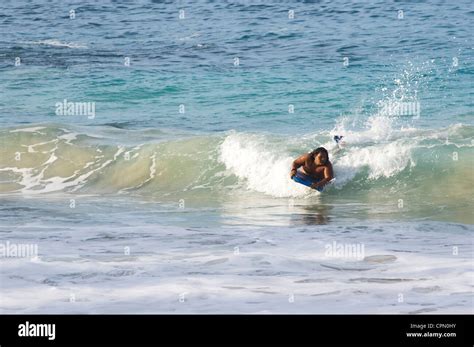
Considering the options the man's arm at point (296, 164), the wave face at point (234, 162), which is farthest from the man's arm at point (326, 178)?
the man's arm at point (296, 164)

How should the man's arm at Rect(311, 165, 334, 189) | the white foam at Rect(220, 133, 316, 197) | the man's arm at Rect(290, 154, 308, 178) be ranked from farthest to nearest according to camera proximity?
the white foam at Rect(220, 133, 316, 197) < the man's arm at Rect(311, 165, 334, 189) < the man's arm at Rect(290, 154, 308, 178)

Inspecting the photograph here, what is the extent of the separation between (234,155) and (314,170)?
9.39ft

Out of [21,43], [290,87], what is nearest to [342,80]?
[290,87]

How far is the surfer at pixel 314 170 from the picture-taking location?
16188 millimetres

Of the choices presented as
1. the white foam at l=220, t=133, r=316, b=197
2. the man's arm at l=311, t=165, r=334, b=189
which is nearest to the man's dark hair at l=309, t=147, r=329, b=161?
the man's arm at l=311, t=165, r=334, b=189

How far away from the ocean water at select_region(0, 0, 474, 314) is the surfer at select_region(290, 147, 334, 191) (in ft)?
0.99

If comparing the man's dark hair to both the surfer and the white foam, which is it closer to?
the surfer

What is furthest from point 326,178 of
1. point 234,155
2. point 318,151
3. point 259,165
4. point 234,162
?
point 234,155

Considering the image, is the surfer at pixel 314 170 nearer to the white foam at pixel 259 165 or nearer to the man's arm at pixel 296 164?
the man's arm at pixel 296 164

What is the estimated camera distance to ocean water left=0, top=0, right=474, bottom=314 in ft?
31.9

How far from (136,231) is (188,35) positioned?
18.8 meters

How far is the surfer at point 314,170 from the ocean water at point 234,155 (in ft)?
0.99

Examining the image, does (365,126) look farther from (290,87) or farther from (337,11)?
(337,11)

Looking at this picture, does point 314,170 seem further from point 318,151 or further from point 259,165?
point 259,165
